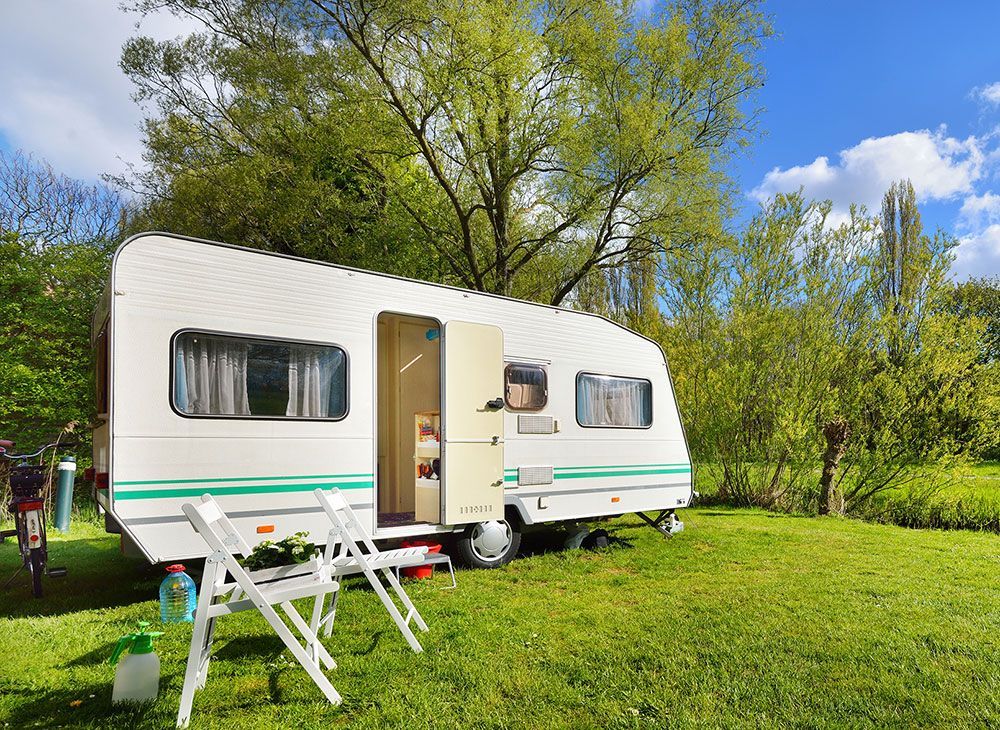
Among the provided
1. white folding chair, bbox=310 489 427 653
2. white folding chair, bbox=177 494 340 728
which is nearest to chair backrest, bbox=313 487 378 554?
white folding chair, bbox=310 489 427 653

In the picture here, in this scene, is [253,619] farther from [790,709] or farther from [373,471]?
[790,709]

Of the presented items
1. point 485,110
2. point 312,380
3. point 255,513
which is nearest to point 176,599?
point 255,513

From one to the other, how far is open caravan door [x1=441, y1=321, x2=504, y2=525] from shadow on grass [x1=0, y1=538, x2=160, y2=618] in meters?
2.68

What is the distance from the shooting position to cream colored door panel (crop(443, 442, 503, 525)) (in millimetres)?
5832

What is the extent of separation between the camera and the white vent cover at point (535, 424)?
6355 millimetres

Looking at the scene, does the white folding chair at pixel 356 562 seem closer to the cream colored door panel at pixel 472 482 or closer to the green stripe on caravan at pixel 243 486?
the green stripe on caravan at pixel 243 486

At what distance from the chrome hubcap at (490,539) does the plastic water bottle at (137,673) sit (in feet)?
10.8

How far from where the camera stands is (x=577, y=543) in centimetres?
720

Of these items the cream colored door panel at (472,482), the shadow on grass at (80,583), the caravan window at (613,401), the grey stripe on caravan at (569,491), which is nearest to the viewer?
the shadow on grass at (80,583)

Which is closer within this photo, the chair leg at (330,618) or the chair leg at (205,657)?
the chair leg at (205,657)

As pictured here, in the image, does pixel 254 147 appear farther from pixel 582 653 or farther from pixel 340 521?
pixel 582 653

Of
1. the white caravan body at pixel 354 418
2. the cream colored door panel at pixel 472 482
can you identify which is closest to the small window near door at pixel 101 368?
the white caravan body at pixel 354 418

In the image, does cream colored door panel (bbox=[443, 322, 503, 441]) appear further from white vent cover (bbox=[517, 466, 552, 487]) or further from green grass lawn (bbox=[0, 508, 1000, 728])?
green grass lawn (bbox=[0, 508, 1000, 728])

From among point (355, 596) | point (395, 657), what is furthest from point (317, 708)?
point (355, 596)
